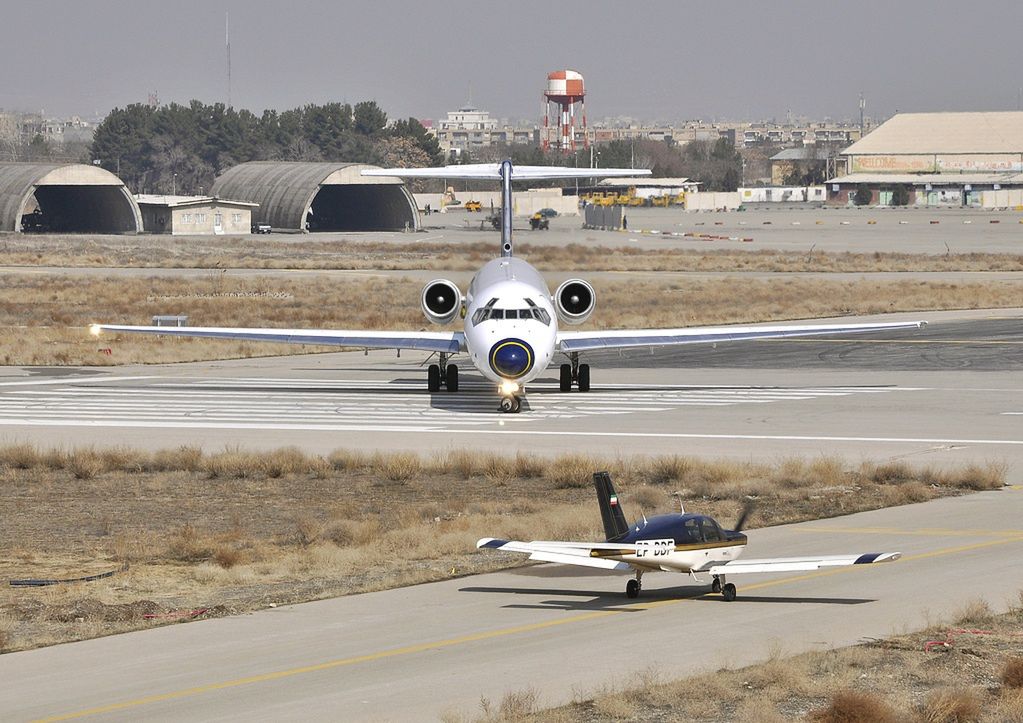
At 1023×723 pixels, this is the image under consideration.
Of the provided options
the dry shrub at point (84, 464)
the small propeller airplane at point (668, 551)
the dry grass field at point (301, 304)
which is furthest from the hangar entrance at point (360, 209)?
the small propeller airplane at point (668, 551)

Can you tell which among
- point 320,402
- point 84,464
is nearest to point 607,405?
point 320,402

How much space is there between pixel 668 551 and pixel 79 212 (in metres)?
136

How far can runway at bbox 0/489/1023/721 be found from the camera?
1425cm

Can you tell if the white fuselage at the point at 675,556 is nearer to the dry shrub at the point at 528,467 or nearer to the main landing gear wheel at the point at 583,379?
the dry shrub at the point at 528,467

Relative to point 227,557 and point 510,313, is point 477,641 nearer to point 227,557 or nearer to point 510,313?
point 227,557

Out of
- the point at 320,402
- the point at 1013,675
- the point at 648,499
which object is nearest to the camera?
the point at 1013,675

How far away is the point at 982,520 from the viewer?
77.3 feet

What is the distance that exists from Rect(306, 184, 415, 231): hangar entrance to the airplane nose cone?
108799 mm

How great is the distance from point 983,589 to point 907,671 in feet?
13.6

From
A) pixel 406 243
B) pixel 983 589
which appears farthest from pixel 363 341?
pixel 406 243

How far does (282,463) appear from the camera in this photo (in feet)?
96.3

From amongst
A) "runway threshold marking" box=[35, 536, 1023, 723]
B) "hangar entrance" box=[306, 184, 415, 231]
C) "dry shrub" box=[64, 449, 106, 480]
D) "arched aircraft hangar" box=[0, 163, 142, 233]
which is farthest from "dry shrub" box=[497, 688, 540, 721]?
"hangar entrance" box=[306, 184, 415, 231]

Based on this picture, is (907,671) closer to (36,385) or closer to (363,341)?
(363,341)

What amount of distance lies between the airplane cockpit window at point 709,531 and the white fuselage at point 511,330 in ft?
57.9
